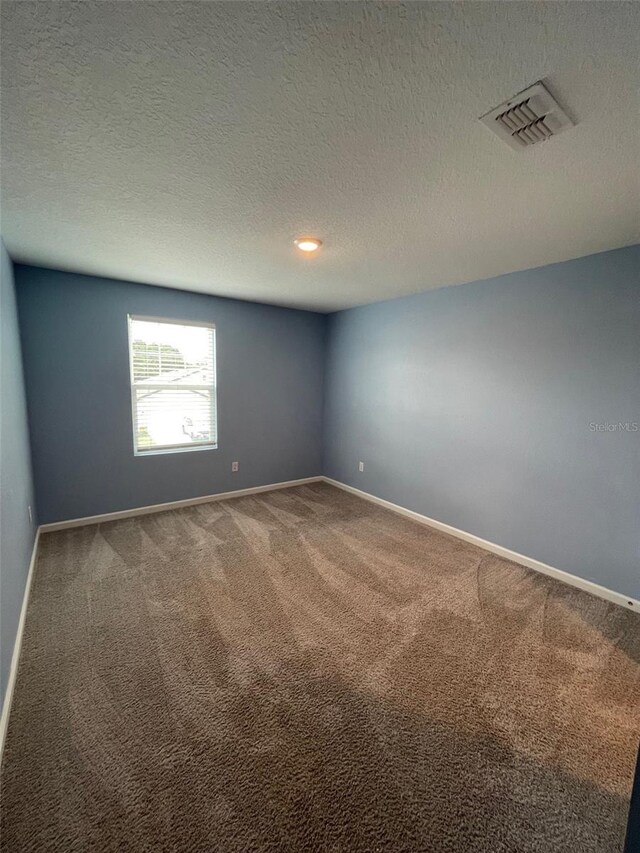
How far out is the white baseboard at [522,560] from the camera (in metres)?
2.29

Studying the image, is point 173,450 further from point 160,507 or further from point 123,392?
point 123,392

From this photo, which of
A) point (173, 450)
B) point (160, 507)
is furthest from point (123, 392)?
point (160, 507)

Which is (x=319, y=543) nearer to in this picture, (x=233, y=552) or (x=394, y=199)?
(x=233, y=552)

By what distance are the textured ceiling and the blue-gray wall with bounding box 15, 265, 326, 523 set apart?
32.1 inches

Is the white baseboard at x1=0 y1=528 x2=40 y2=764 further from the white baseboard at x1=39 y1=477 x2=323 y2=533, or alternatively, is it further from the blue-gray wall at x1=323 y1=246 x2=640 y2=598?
the blue-gray wall at x1=323 y1=246 x2=640 y2=598

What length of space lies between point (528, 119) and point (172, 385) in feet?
11.4

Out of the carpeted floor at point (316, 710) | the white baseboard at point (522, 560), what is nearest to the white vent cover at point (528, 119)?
the carpeted floor at point (316, 710)

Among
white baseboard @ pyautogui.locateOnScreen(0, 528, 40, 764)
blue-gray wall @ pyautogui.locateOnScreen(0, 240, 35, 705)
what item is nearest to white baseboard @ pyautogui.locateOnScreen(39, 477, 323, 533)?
blue-gray wall @ pyautogui.locateOnScreen(0, 240, 35, 705)

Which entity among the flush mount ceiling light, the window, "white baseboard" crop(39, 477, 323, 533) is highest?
the flush mount ceiling light

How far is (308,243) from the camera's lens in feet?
7.23

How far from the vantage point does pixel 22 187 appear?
162 cm

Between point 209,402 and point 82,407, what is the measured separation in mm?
1225

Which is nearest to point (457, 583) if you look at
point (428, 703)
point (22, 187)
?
point (428, 703)

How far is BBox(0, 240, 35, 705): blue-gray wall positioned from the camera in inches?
63.9
